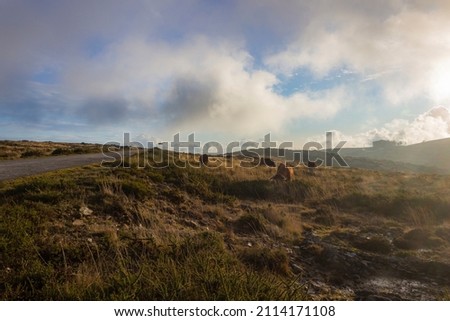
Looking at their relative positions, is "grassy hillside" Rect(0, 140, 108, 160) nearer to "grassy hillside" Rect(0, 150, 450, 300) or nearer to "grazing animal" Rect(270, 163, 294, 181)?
"grassy hillside" Rect(0, 150, 450, 300)

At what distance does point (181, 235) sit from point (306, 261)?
9.77 feet

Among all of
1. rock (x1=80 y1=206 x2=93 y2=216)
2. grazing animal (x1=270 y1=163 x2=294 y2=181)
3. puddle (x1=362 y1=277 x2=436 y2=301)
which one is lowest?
puddle (x1=362 y1=277 x2=436 y2=301)

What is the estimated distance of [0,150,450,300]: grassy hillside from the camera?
4.44m

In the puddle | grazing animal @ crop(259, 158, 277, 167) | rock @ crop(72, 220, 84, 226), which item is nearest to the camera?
the puddle

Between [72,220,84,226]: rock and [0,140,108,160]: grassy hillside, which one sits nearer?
[72,220,84,226]: rock

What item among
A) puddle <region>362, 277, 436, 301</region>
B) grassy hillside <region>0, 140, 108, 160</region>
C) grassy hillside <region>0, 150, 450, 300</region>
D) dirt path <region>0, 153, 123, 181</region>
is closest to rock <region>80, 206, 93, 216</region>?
grassy hillside <region>0, 150, 450, 300</region>

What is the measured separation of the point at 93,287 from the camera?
174 inches

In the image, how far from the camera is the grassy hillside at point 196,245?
4.44 metres

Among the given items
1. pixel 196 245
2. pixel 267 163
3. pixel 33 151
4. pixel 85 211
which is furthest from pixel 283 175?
pixel 33 151

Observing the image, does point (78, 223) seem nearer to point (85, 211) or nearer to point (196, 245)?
point (85, 211)

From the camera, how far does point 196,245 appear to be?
704 centimetres

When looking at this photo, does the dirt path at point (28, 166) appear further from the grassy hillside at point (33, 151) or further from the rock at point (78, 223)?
the grassy hillside at point (33, 151)
